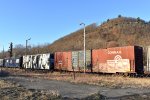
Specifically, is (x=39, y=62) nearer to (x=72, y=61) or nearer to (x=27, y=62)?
(x=27, y=62)

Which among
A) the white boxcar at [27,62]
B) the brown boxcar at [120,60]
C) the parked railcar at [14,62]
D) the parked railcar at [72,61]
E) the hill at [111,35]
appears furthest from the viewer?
the hill at [111,35]

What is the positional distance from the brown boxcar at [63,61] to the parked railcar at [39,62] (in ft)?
4.36

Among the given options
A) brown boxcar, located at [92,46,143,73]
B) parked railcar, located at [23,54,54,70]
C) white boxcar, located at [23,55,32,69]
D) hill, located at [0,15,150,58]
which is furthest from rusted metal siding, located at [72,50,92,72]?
hill, located at [0,15,150,58]

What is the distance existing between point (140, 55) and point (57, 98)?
895 inches

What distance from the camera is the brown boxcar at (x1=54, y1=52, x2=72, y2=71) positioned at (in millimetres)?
50056

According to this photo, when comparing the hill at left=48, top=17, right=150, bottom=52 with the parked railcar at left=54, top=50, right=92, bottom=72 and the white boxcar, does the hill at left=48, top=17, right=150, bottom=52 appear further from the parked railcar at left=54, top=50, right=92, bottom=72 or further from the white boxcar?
the parked railcar at left=54, top=50, right=92, bottom=72

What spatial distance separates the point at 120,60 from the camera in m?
38.5

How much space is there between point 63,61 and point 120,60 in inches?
599

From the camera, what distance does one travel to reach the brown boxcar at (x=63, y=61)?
164ft

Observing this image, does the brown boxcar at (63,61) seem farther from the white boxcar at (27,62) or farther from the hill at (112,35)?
the hill at (112,35)

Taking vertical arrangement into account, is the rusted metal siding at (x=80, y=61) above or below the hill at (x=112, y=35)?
below

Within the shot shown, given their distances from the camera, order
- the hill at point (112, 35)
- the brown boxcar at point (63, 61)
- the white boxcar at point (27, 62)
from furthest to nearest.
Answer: the hill at point (112, 35), the white boxcar at point (27, 62), the brown boxcar at point (63, 61)

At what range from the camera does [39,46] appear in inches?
6654

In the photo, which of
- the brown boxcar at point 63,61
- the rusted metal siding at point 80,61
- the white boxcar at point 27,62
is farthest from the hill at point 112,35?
the rusted metal siding at point 80,61
